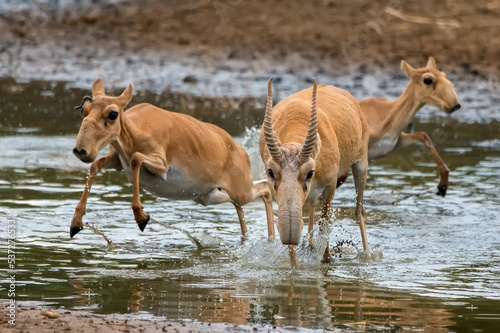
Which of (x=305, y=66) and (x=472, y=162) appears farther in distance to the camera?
(x=305, y=66)

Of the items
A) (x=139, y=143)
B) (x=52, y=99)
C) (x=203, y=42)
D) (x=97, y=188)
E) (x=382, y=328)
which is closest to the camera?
(x=382, y=328)

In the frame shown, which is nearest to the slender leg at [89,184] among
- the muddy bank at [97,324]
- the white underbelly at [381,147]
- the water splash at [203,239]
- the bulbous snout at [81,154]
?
Answer: the bulbous snout at [81,154]

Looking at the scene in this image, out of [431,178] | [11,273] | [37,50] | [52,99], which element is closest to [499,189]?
[431,178]

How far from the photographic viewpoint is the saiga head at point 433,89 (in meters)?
14.1

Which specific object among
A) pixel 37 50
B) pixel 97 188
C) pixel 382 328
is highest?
pixel 37 50

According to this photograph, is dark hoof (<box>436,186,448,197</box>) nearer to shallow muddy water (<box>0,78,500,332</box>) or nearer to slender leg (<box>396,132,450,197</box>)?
slender leg (<box>396,132,450,197</box>)

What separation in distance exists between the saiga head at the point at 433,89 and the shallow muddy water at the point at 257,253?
0.91m

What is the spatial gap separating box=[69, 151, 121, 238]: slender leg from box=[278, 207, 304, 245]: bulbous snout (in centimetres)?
193

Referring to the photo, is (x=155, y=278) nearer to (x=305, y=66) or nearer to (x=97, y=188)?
(x=97, y=188)

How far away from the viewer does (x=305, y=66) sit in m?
22.4

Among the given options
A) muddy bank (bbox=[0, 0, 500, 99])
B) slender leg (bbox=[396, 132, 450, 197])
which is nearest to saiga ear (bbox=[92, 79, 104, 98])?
slender leg (bbox=[396, 132, 450, 197])

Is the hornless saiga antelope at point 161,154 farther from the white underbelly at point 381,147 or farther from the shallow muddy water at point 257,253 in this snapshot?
the white underbelly at point 381,147

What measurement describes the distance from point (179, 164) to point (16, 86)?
468 inches

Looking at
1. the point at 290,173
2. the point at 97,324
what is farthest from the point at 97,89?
the point at 97,324
